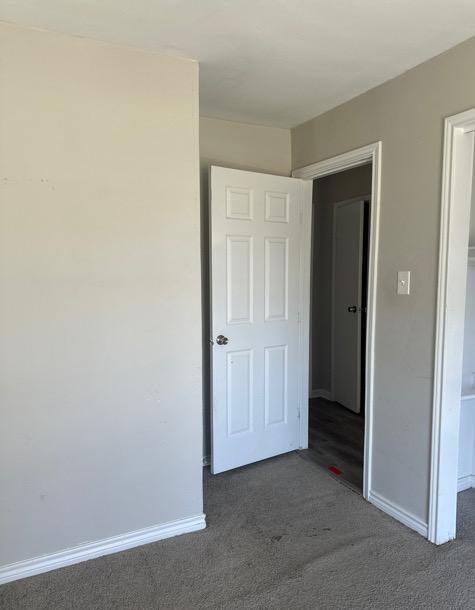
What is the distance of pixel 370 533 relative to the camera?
7.48ft

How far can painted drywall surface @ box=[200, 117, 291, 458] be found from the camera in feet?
9.63

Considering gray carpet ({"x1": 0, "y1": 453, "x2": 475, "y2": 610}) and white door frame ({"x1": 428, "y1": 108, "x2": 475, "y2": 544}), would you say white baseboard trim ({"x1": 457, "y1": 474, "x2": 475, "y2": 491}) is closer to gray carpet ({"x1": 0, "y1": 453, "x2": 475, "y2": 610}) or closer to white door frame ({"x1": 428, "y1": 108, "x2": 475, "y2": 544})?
gray carpet ({"x1": 0, "y1": 453, "x2": 475, "y2": 610})

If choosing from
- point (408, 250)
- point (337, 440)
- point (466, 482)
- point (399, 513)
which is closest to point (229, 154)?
point (408, 250)

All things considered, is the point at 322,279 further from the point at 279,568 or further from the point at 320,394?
the point at 279,568

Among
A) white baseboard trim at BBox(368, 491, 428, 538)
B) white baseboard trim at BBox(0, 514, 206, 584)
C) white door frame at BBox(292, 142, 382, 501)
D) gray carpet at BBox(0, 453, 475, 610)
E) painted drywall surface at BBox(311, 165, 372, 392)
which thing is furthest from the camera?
painted drywall surface at BBox(311, 165, 372, 392)

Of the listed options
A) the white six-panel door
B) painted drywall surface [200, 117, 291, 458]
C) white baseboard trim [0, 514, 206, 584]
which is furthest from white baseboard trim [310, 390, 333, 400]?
white baseboard trim [0, 514, 206, 584]

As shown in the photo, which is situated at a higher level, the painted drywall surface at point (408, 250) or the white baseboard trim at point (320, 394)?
the painted drywall surface at point (408, 250)

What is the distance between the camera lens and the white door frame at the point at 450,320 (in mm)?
2047

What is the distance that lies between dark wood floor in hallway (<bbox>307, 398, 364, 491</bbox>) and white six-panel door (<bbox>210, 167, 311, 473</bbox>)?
0.30 m

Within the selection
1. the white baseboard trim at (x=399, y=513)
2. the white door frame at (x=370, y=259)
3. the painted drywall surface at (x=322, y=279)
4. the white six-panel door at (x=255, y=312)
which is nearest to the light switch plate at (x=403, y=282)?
the white door frame at (x=370, y=259)

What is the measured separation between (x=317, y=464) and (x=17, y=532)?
192 cm

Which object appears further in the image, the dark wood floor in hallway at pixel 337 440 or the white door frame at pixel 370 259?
the dark wood floor in hallway at pixel 337 440

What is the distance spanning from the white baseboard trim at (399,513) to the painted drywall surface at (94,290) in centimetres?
111

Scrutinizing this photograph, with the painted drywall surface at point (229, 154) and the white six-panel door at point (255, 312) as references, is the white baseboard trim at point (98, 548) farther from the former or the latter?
the painted drywall surface at point (229, 154)
